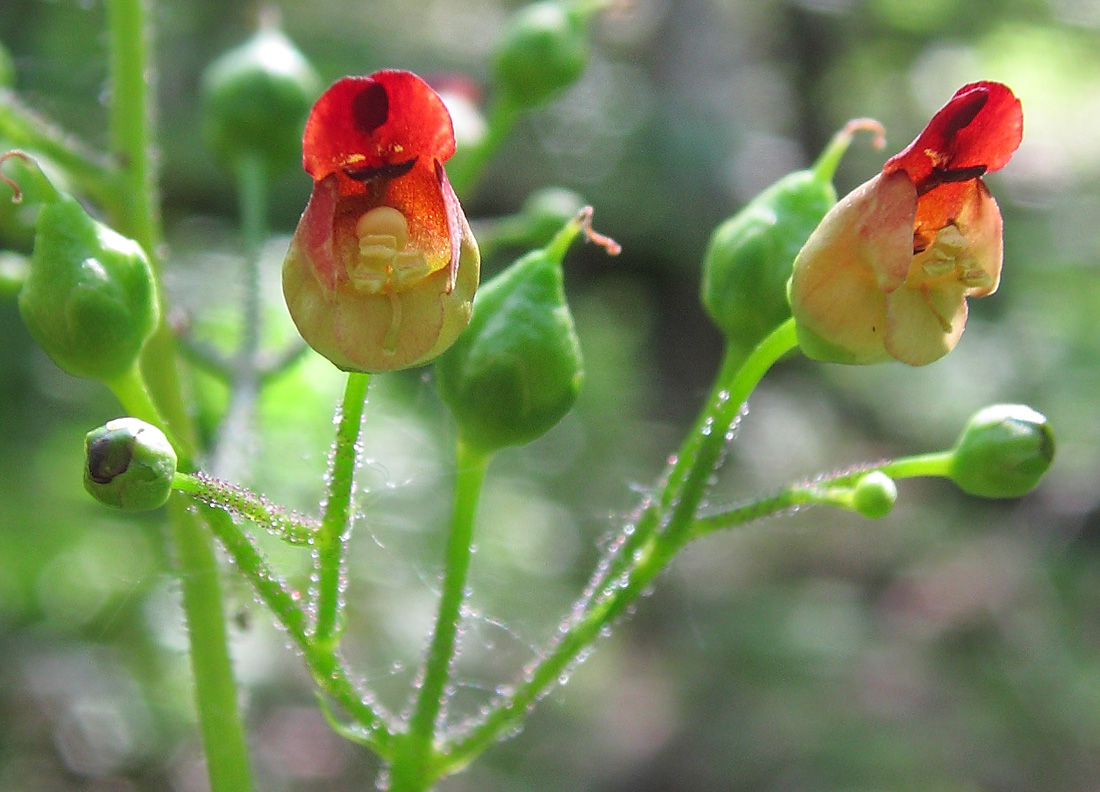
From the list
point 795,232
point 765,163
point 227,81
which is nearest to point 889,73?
point 765,163

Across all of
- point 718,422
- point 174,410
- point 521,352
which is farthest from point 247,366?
point 718,422

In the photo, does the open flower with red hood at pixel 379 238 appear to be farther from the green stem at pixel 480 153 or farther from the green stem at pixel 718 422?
the green stem at pixel 480 153

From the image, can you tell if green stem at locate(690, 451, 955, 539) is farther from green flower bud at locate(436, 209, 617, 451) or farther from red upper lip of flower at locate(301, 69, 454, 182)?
red upper lip of flower at locate(301, 69, 454, 182)

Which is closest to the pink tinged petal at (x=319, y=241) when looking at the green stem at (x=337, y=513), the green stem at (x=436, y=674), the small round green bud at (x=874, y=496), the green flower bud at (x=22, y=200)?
the green stem at (x=337, y=513)

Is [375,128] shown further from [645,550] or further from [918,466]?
[918,466]

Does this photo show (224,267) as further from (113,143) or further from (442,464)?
(113,143)

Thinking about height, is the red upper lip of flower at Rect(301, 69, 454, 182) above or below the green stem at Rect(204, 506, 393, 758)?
above

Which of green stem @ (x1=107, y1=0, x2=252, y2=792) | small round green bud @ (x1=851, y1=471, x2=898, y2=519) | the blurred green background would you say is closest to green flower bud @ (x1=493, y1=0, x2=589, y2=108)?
the blurred green background
